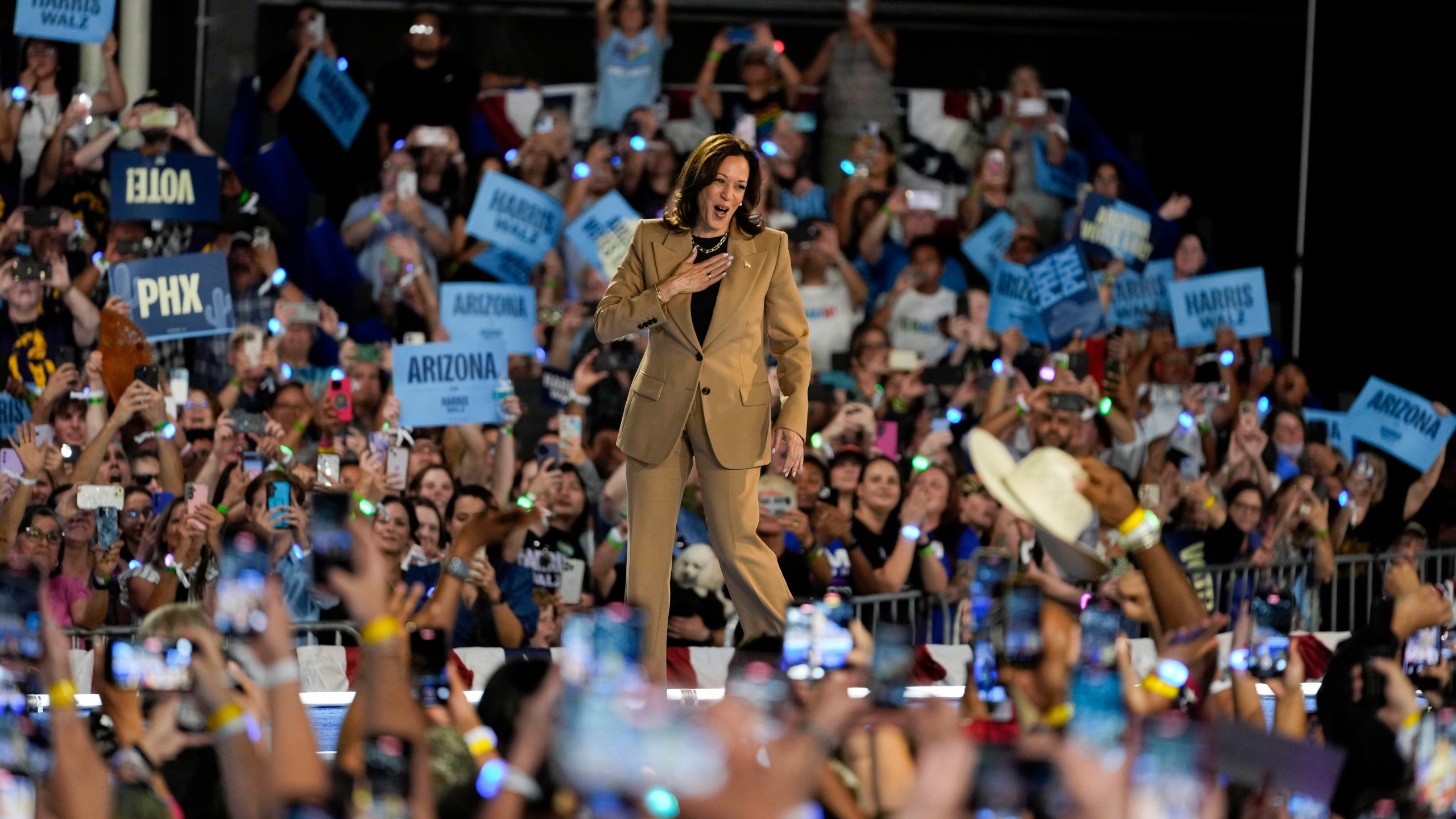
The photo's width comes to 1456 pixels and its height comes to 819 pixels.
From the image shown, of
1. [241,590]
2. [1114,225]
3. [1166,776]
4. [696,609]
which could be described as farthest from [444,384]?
[1166,776]

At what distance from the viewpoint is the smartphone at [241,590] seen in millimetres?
2832

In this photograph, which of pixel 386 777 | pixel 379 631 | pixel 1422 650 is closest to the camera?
pixel 386 777

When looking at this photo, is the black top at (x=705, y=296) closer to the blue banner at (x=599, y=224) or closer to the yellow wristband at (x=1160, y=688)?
the yellow wristband at (x=1160, y=688)

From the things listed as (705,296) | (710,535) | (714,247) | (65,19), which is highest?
(65,19)

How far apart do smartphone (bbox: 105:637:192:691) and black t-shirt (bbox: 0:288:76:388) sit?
4.42 metres

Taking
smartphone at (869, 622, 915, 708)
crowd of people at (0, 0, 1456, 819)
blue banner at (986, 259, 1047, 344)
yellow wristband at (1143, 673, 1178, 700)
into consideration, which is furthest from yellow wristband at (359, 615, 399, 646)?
blue banner at (986, 259, 1047, 344)

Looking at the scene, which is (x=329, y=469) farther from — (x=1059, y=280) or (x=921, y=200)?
(x=1059, y=280)

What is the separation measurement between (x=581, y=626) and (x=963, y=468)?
5.18m

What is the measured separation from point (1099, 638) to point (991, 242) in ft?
18.6

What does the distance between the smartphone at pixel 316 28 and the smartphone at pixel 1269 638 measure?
6432 millimetres

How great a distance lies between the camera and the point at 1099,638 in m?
3.11

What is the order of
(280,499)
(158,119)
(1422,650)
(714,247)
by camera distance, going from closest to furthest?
(1422,650) → (714,247) → (280,499) → (158,119)

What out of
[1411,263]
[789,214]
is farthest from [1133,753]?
[1411,263]

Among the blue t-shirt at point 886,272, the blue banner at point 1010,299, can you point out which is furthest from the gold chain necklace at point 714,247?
the blue t-shirt at point 886,272
